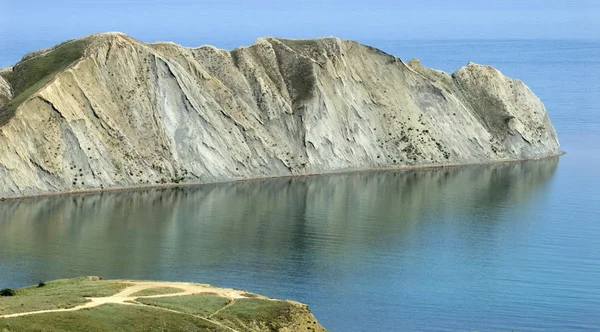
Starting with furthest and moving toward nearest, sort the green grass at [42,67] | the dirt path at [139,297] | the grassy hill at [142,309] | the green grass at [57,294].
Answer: the green grass at [42,67] → the dirt path at [139,297] → the green grass at [57,294] → the grassy hill at [142,309]

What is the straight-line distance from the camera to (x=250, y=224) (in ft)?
489

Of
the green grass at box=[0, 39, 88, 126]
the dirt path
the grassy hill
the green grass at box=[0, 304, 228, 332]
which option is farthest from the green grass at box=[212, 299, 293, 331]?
the green grass at box=[0, 39, 88, 126]

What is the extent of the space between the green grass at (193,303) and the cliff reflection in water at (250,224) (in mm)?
18506

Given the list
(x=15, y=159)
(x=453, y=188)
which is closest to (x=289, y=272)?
(x=15, y=159)

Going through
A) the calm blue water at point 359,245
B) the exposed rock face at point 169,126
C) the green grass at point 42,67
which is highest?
the green grass at point 42,67

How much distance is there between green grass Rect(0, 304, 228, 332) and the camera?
83125 mm

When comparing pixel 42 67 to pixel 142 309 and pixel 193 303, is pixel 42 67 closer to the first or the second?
pixel 193 303

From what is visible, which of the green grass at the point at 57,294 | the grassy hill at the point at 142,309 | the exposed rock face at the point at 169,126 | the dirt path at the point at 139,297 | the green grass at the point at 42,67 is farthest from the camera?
the green grass at the point at 42,67

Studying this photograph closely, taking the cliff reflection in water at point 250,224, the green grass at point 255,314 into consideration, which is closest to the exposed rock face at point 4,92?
the cliff reflection in water at point 250,224

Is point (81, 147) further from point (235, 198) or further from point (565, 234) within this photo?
point (565, 234)

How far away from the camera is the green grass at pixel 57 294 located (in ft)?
288

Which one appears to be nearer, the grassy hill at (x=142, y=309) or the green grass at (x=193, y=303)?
the grassy hill at (x=142, y=309)

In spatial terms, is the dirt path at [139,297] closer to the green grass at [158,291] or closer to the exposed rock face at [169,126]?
the green grass at [158,291]

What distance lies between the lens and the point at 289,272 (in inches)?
4813
